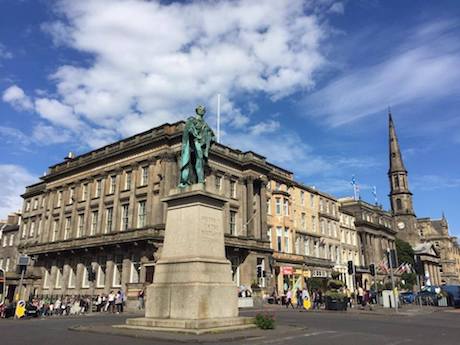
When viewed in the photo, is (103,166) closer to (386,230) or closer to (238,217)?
(238,217)

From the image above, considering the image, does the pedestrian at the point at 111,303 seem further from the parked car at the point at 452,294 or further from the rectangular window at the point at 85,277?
the parked car at the point at 452,294

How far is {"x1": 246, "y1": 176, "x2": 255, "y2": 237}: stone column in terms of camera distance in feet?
148

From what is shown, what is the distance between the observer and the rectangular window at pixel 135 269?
37156 millimetres

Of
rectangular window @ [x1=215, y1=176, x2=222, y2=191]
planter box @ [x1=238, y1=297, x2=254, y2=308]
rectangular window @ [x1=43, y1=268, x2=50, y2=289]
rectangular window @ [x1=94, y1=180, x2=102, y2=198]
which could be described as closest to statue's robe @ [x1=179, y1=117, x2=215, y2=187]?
planter box @ [x1=238, y1=297, x2=254, y2=308]

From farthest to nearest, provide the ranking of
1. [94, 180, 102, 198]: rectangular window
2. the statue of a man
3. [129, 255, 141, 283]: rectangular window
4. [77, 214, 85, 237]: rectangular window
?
[77, 214, 85, 237]: rectangular window
[94, 180, 102, 198]: rectangular window
[129, 255, 141, 283]: rectangular window
the statue of a man

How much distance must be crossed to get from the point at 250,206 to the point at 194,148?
3164 cm

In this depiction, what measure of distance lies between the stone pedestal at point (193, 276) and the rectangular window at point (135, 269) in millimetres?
25660

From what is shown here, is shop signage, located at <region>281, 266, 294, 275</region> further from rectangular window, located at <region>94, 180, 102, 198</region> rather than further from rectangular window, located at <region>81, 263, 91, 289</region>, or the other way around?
rectangular window, located at <region>94, 180, 102, 198</region>

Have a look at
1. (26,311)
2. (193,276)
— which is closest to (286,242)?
(26,311)

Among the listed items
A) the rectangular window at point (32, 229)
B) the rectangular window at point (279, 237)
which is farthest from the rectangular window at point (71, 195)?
the rectangular window at point (279, 237)

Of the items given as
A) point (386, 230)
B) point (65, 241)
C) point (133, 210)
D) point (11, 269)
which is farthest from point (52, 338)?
point (386, 230)

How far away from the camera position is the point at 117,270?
39281 mm

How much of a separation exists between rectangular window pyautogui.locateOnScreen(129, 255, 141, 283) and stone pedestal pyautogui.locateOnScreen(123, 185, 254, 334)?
2566 centimetres

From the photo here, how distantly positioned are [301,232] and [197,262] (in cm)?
4404
